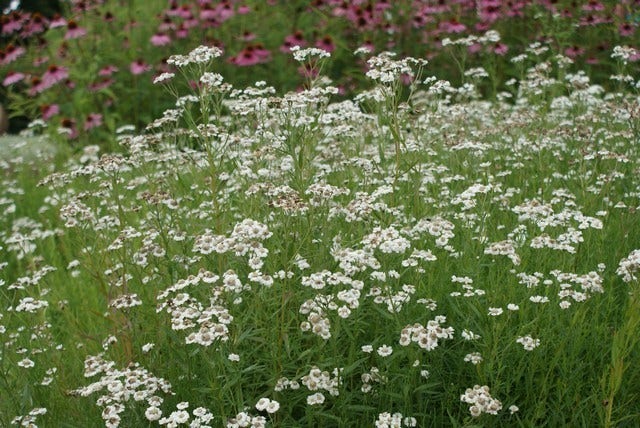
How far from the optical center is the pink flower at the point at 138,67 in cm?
788

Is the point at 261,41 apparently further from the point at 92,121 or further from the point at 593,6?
the point at 593,6

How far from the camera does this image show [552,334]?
10.1 ft

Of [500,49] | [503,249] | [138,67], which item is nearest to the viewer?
[503,249]

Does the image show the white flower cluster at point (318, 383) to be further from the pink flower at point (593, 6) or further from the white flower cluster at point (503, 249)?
the pink flower at point (593, 6)

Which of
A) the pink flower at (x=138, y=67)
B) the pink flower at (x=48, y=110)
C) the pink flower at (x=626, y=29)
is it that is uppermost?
the pink flower at (x=626, y=29)

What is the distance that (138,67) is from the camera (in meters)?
7.93

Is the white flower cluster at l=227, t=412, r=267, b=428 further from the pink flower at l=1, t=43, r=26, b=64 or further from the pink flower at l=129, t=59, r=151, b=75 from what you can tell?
the pink flower at l=1, t=43, r=26, b=64

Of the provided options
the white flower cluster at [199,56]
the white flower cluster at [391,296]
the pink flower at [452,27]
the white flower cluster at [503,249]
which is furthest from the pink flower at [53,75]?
the white flower cluster at [503,249]

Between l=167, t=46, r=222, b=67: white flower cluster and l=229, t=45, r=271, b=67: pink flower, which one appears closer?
l=167, t=46, r=222, b=67: white flower cluster

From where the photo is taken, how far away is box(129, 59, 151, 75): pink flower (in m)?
7.88

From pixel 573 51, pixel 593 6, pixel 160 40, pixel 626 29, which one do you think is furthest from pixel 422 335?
pixel 160 40

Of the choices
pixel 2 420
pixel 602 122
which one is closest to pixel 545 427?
pixel 2 420

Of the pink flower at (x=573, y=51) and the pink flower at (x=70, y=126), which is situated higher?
the pink flower at (x=573, y=51)

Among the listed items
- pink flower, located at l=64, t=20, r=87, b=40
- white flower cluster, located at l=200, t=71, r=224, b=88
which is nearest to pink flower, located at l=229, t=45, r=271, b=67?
pink flower, located at l=64, t=20, r=87, b=40
